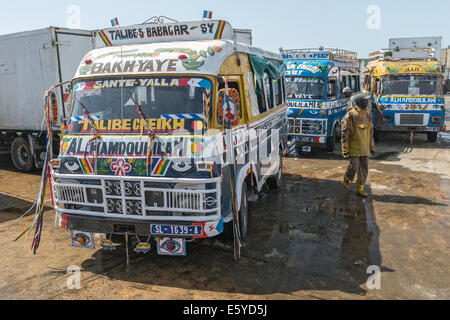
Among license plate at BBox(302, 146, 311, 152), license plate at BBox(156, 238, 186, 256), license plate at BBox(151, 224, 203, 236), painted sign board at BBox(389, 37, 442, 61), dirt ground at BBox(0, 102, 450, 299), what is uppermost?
painted sign board at BBox(389, 37, 442, 61)

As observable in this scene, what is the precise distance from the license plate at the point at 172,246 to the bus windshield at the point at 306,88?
843 cm

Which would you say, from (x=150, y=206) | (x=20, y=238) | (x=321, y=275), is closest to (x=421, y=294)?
(x=321, y=275)

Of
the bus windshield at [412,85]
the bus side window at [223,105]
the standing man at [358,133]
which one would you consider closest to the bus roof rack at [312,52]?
the bus windshield at [412,85]

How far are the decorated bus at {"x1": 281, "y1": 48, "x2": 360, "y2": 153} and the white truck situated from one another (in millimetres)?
6188

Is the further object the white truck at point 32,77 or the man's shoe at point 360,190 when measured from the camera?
the white truck at point 32,77

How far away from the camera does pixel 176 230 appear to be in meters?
4.34

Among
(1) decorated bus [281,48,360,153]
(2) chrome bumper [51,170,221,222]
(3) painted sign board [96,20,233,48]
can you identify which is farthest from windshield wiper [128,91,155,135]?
(1) decorated bus [281,48,360,153]

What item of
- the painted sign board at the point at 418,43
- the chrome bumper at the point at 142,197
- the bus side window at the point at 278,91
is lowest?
the chrome bumper at the point at 142,197

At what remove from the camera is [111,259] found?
5059mm

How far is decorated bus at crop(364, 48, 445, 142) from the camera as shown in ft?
42.4

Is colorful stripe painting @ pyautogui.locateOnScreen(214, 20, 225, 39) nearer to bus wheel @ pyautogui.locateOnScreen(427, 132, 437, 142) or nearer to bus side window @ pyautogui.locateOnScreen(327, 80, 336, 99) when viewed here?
bus side window @ pyautogui.locateOnScreen(327, 80, 336, 99)

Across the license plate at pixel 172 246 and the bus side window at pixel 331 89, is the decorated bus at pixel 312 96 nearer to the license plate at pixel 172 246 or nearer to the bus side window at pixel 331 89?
the bus side window at pixel 331 89

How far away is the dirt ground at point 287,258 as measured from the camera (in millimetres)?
4258

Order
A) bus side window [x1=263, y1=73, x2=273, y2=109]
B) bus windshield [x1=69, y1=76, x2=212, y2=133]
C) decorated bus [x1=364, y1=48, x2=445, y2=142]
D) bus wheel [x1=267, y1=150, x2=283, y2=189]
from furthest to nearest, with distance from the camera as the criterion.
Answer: decorated bus [x1=364, y1=48, x2=445, y2=142], bus wheel [x1=267, y1=150, x2=283, y2=189], bus side window [x1=263, y1=73, x2=273, y2=109], bus windshield [x1=69, y1=76, x2=212, y2=133]
